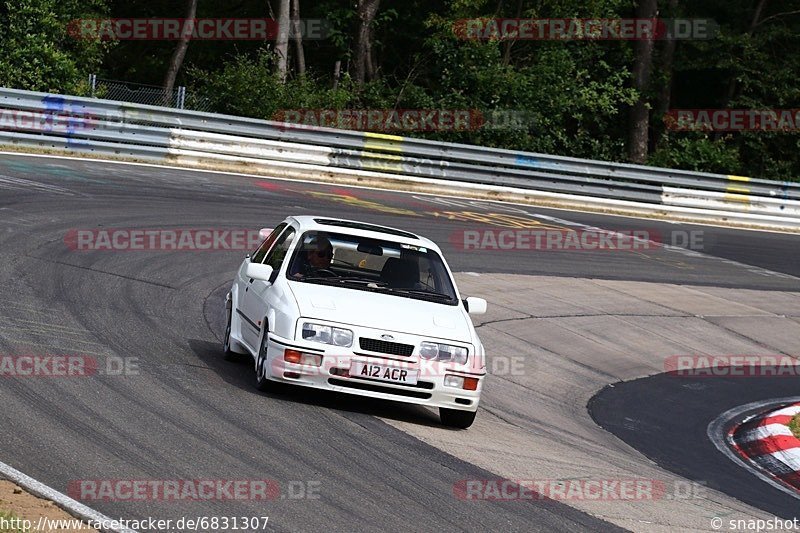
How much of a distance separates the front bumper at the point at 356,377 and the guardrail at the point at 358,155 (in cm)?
1453

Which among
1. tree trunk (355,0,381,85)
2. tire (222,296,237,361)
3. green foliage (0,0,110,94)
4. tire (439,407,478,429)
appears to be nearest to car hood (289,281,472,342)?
tire (439,407,478,429)

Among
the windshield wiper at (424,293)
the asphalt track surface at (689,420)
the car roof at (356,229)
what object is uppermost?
the car roof at (356,229)

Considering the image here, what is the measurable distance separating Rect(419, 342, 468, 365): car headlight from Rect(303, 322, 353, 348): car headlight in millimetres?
578

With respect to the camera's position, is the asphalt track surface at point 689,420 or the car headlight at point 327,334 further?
the asphalt track surface at point 689,420

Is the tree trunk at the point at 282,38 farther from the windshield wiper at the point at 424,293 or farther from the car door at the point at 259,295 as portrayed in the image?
the windshield wiper at the point at 424,293

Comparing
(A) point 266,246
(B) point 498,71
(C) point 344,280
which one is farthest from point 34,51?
(C) point 344,280

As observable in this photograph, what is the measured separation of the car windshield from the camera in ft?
33.8

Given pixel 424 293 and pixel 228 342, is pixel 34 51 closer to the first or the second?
pixel 228 342

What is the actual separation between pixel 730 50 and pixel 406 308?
27.0 metres

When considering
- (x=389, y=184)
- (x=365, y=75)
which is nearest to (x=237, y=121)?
(x=389, y=184)

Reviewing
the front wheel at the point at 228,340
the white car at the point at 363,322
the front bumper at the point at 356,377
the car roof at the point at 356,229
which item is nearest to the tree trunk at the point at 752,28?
the car roof at the point at 356,229

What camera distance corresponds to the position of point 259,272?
33.7 ft

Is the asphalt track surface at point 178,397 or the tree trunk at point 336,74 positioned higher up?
the tree trunk at point 336,74

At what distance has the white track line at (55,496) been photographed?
6.34 m
